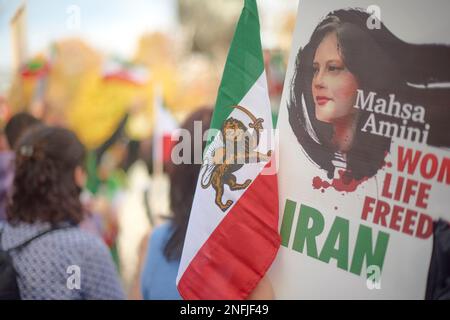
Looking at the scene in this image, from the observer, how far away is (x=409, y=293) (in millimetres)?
1799

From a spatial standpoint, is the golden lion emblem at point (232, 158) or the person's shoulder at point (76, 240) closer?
the golden lion emblem at point (232, 158)

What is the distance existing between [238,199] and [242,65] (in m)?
0.45

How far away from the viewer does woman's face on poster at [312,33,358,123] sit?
1.92 meters

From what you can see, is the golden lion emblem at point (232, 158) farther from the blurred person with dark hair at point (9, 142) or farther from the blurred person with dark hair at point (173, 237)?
the blurred person with dark hair at point (9, 142)

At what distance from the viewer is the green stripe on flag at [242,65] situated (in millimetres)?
2035

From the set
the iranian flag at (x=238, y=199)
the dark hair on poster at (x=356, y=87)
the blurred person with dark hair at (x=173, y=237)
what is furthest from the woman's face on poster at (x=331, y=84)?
the blurred person with dark hair at (x=173, y=237)

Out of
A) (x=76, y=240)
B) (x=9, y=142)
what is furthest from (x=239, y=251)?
(x=9, y=142)

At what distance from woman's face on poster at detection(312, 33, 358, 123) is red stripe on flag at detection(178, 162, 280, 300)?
30 cm

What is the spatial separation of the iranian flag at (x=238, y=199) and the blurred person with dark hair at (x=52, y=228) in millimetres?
520

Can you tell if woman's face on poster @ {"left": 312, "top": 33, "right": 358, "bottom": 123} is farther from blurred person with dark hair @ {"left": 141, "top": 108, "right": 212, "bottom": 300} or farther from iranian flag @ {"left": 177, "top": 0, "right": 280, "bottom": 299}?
blurred person with dark hair @ {"left": 141, "top": 108, "right": 212, "bottom": 300}

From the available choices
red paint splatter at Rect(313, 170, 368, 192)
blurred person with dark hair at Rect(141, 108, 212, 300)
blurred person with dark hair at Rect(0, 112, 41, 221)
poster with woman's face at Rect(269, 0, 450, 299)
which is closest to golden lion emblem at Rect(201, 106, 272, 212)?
poster with woman's face at Rect(269, 0, 450, 299)

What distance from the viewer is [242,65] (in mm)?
2049
